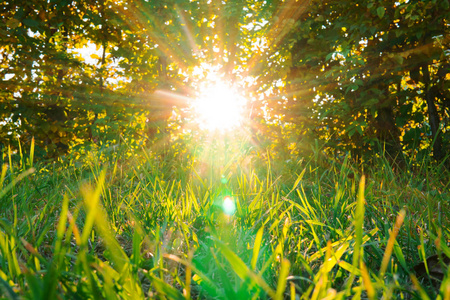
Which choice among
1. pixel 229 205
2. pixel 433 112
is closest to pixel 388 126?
pixel 433 112

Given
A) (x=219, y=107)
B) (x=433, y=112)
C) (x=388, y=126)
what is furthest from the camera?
(x=219, y=107)

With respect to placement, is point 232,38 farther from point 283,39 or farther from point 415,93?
point 415,93

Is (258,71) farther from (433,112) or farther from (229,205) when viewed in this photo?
(229,205)

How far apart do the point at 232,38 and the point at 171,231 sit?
116 inches

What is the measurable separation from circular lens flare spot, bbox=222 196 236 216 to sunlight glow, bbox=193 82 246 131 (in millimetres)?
1628

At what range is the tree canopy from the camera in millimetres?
2717

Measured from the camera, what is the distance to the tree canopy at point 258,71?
8.91ft

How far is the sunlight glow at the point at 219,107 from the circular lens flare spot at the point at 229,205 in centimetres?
163

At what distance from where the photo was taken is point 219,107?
10.9ft

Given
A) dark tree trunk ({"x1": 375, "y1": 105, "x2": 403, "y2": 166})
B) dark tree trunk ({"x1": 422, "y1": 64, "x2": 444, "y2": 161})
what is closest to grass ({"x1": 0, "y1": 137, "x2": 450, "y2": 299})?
dark tree trunk ({"x1": 422, "y1": 64, "x2": 444, "y2": 161})

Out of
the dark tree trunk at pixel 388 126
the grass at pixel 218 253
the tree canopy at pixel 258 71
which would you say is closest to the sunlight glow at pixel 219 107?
the tree canopy at pixel 258 71

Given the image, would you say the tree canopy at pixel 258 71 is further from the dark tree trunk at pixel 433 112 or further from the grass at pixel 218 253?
the grass at pixel 218 253

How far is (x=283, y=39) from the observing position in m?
3.36

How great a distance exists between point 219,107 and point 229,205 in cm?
212
